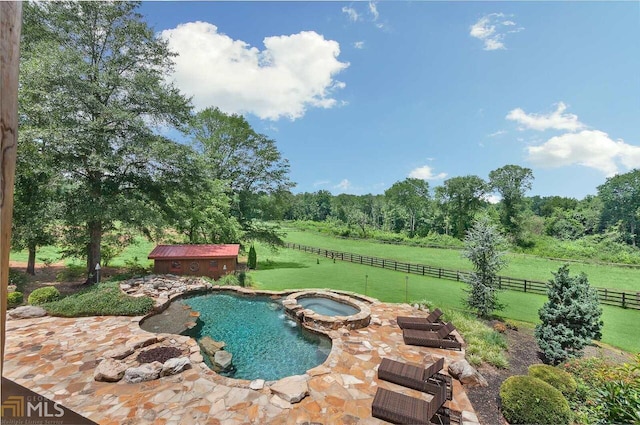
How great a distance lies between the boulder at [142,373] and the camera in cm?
591

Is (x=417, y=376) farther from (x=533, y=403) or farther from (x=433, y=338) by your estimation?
(x=433, y=338)

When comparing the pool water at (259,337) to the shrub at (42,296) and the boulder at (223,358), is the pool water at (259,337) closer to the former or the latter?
the boulder at (223,358)

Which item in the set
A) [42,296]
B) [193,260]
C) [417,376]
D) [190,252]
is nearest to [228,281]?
[193,260]

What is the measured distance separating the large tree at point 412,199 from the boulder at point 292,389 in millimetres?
47102

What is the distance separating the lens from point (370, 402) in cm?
571

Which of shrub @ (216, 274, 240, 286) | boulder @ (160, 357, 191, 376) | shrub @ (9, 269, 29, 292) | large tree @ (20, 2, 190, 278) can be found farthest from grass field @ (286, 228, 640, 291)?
shrub @ (9, 269, 29, 292)

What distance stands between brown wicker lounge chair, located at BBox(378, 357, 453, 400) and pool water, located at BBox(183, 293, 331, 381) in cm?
199

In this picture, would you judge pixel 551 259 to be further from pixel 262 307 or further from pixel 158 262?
pixel 158 262

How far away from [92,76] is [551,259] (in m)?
39.6

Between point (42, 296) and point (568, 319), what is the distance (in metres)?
17.6

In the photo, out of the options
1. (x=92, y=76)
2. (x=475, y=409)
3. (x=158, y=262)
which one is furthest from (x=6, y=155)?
(x=158, y=262)

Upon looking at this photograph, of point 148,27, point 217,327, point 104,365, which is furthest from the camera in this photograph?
point 148,27

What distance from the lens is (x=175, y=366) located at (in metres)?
6.35

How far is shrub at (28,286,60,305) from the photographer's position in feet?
31.8
